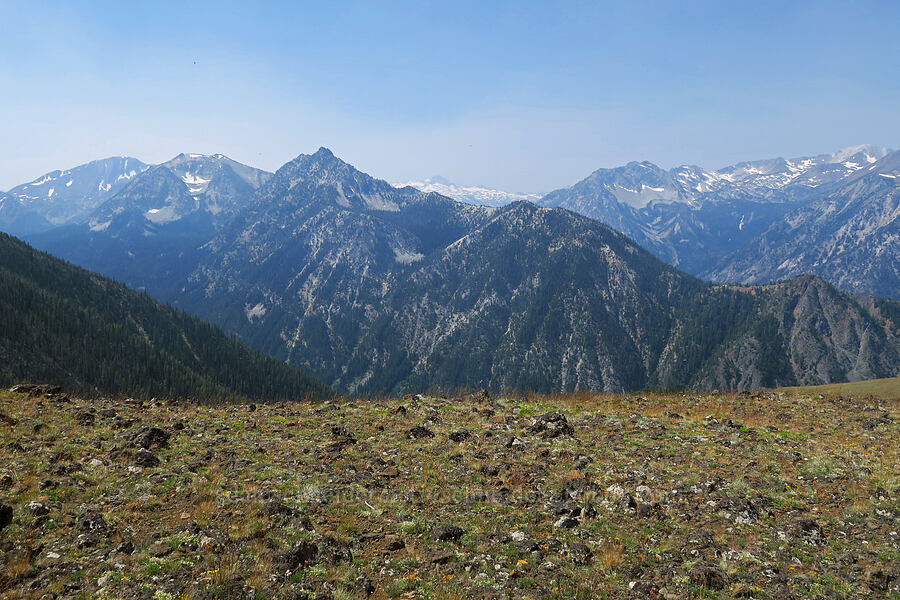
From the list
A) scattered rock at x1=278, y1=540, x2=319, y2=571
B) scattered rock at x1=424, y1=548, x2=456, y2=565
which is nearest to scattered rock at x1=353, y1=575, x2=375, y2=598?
scattered rock at x1=278, y1=540, x2=319, y2=571

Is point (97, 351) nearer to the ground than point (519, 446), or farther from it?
nearer to the ground

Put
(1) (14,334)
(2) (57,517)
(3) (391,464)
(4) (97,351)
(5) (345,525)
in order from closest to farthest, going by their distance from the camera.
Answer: (2) (57,517) < (5) (345,525) < (3) (391,464) < (1) (14,334) < (4) (97,351)

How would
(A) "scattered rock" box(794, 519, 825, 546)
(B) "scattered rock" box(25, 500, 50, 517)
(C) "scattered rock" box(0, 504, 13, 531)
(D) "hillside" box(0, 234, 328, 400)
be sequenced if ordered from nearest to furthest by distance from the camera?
1. (C) "scattered rock" box(0, 504, 13, 531)
2. (B) "scattered rock" box(25, 500, 50, 517)
3. (A) "scattered rock" box(794, 519, 825, 546)
4. (D) "hillside" box(0, 234, 328, 400)

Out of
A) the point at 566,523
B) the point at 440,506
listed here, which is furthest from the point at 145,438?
the point at 566,523

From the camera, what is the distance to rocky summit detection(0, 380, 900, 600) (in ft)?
34.1

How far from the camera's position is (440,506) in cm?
1527

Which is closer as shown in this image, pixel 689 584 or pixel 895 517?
pixel 689 584

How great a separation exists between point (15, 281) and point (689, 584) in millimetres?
222014

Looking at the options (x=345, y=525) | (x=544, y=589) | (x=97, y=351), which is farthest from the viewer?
(x=97, y=351)

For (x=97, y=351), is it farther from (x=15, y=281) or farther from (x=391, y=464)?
(x=391, y=464)

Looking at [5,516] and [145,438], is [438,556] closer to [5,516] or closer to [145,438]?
[5,516]

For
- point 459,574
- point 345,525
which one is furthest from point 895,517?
point 345,525

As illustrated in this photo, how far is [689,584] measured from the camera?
34.9 feet

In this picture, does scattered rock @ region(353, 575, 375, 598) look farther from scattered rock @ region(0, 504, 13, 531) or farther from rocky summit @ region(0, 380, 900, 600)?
scattered rock @ region(0, 504, 13, 531)
